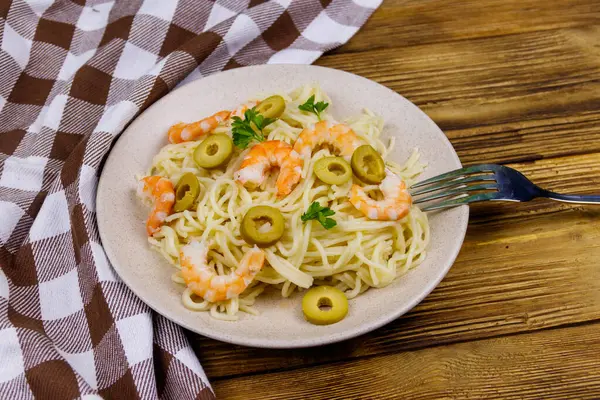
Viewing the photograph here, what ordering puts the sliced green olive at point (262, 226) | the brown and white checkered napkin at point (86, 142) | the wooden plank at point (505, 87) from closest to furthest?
the brown and white checkered napkin at point (86, 142)
the sliced green olive at point (262, 226)
the wooden plank at point (505, 87)

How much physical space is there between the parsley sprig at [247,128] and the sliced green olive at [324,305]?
79 cm

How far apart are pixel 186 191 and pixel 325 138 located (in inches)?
27.4

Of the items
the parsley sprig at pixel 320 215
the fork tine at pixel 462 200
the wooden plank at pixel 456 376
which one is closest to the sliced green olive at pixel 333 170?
the parsley sprig at pixel 320 215

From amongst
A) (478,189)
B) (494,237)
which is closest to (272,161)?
(478,189)

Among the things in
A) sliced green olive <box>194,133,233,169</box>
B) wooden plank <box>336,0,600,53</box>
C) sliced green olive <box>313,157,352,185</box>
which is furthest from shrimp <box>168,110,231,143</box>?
wooden plank <box>336,0,600,53</box>

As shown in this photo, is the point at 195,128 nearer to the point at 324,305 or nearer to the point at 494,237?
the point at 324,305

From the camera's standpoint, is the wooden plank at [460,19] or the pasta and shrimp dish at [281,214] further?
the wooden plank at [460,19]

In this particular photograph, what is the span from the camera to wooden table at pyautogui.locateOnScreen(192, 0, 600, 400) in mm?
2674

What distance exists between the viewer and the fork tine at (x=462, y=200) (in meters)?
2.93

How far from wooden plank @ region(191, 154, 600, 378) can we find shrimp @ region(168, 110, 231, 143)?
1039 mm

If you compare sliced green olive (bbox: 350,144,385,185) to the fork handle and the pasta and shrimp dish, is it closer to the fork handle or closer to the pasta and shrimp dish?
the pasta and shrimp dish

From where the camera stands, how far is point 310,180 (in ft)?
10.1

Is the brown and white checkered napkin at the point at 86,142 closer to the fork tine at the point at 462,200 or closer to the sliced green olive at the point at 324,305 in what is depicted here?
the sliced green olive at the point at 324,305

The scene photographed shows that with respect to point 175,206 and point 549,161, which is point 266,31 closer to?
point 175,206
